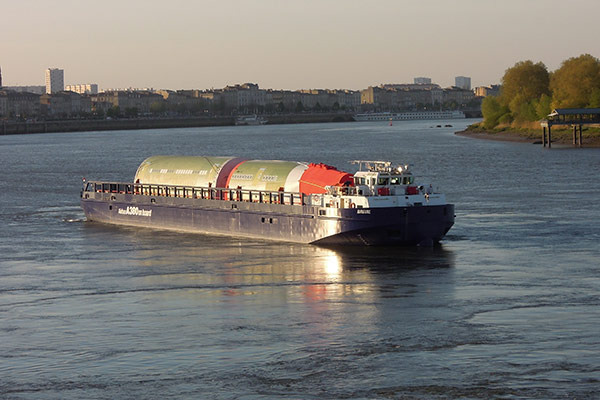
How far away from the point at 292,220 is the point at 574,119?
91.0 m

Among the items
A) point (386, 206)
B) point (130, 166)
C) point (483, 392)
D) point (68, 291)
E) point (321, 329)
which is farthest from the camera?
point (130, 166)

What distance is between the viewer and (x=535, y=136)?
490 feet

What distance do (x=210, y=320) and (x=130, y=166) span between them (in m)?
80.9

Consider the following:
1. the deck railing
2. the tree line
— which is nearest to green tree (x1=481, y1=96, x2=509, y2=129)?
the tree line

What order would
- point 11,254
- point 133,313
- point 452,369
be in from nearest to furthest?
1. point 452,369
2. point 133,313
3. point 11,254

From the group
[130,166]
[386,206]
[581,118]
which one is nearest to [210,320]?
[386,206]

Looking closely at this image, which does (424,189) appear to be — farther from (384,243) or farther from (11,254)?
(11,254)

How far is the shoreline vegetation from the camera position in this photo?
135875 millimetres

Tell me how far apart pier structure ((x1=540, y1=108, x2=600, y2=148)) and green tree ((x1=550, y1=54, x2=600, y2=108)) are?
613 inches

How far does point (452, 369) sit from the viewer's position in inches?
1033

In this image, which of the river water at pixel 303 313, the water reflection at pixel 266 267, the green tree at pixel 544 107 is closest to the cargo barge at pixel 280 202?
the water reflection at pixel 266 267

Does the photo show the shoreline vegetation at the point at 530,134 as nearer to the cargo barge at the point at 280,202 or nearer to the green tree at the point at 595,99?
the green tree at the point at 595,99

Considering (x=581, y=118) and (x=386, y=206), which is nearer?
(x=386, y=206)

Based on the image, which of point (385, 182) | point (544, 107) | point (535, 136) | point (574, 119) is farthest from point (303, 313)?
point (544, 107)
